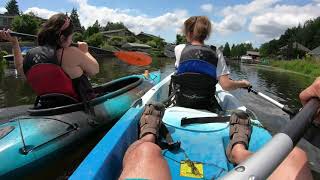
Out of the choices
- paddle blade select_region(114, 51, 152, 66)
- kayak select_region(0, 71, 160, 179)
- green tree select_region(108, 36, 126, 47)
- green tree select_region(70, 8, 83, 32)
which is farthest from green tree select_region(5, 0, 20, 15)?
kayak select_region(0, 71, 160, 179)

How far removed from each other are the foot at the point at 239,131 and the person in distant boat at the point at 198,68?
125 cm

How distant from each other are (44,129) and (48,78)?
2.50ft

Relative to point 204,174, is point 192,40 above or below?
above

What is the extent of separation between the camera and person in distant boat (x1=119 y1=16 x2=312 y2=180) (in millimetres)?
2188

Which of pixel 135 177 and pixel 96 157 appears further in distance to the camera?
pixel 96 157

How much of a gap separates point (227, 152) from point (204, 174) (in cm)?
30

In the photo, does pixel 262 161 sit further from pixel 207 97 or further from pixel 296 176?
pixel 207 97

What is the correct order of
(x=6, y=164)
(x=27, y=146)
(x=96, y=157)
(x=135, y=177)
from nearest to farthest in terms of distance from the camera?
(x=135, y=177), (x=96, y=157), (x=6, y=164), (x=27, y=146)

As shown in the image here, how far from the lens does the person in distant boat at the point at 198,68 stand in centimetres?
445

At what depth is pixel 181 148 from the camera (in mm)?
3418

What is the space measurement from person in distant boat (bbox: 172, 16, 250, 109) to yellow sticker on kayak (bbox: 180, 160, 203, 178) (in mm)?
1539

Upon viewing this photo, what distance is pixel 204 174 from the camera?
3.05 meters

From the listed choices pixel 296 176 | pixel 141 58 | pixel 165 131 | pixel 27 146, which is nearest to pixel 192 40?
pixel 165 131

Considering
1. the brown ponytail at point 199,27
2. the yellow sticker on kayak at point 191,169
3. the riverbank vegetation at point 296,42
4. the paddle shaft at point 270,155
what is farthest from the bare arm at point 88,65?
the riverbank vegetation at point 296,42
